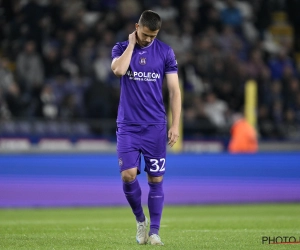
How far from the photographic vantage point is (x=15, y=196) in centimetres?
1541

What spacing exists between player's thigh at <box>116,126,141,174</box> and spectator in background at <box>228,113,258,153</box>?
9.51 metres

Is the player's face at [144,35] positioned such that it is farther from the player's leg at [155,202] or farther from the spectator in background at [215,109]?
the spectator in background at [215,109]

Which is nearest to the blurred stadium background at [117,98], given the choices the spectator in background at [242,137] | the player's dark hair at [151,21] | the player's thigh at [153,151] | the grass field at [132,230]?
the spectator in background at [242,137]

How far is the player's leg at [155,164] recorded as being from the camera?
8.05m

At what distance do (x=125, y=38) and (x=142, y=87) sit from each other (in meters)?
11.7

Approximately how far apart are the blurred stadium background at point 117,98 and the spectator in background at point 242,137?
0.31m

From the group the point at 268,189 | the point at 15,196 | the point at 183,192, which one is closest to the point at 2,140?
the point at 15,196

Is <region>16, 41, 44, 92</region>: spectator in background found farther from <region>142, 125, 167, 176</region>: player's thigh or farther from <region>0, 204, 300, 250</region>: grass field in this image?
<region>142, 125, 167, 176</region>: player's thigh

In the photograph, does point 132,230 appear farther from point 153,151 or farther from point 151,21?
point 151,21

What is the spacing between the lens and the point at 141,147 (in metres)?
8.04

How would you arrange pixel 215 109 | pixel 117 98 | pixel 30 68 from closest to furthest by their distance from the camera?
pixel 30 68
pixel 117 98
pixel 215 109

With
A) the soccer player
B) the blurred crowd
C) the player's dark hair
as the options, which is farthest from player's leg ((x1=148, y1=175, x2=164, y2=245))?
the blurred crowd

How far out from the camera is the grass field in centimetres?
786

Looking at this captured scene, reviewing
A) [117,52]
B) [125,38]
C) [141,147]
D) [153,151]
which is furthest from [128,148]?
[125,38]
